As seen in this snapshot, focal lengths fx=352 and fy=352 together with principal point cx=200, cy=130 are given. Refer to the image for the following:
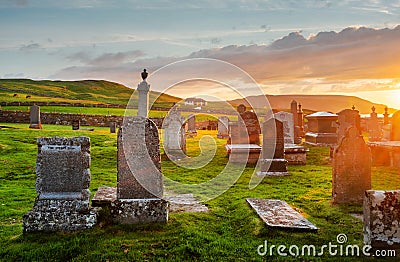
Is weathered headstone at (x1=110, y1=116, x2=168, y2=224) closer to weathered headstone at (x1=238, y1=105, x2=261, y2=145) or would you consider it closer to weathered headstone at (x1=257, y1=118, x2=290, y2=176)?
weathered headstone at (x1=257, y1=118, x2=290, y2=176)

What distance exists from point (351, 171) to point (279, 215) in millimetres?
2755

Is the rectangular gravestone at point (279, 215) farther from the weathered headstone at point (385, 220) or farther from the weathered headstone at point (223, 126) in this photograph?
the weathered headstone at point (223, 126)

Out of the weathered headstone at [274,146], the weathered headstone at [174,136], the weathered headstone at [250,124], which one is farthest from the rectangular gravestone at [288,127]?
the weathered headstone at [274,146]

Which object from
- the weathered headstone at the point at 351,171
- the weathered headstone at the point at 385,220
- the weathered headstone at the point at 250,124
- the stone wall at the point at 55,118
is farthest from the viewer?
the stone wall at the point at 55,118

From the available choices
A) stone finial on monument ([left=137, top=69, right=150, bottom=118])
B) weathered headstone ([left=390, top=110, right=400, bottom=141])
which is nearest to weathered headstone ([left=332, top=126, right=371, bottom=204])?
weathered headstone ([left=390, top=110, right=400, bottom=141])

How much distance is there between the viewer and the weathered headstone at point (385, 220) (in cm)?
551

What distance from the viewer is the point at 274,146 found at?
14.4 metres

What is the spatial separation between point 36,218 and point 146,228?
202cm

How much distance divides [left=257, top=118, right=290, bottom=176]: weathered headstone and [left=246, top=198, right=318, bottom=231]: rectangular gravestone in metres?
5.60

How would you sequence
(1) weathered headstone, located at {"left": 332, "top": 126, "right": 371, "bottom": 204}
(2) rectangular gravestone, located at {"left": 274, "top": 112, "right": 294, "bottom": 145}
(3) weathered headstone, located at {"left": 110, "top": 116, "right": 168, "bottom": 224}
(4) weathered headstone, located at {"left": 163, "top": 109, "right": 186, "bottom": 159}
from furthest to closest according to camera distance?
1. (2) rectangular gravestone, located at {"left": 274, "top": 112, "right": 294, "bottom": 145}
2. (4) weathered headstone, located at {"left": 163, "top": 109, "right": 186, "bottom": 159}
3. (1) weathered headstone, located at {"left": 332, "top": 126, "right": 371, "bottom": 204}
4. (3) weathered headstone, located at {"left": 110, "top": 116, "right": 168, "bottom": 224}

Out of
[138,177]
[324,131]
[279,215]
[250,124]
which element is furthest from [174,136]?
[279,215]

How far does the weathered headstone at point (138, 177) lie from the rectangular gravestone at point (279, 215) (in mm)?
2035

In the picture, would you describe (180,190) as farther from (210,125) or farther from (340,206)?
(210,125)

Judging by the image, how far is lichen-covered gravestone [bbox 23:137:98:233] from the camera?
6.54 metres
